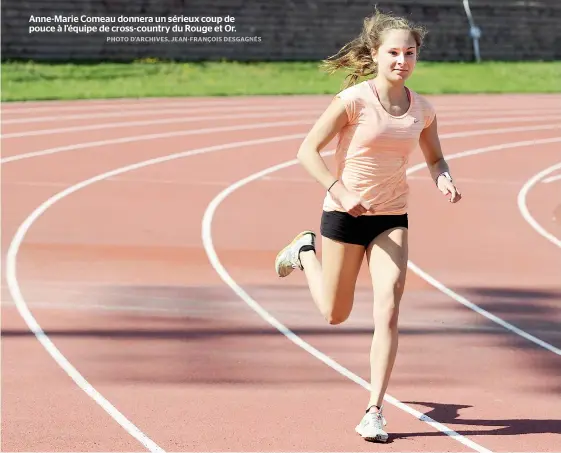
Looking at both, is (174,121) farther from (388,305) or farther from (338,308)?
(388,305)

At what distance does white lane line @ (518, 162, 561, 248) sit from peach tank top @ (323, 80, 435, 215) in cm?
597

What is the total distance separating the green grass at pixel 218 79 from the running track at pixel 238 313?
8.05 m

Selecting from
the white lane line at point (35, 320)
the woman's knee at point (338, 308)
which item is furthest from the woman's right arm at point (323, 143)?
the white lane line at point (35, 320)

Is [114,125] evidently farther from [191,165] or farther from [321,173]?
[321,173]

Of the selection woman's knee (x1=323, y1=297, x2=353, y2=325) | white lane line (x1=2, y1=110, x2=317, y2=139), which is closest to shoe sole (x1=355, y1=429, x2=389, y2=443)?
woman's knee (x1=323, y1=297, x2=353, y2=325)

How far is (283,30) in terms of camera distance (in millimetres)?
32719

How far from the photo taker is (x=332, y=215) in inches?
243

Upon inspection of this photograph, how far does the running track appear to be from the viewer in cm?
622

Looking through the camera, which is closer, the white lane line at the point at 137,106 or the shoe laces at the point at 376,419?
the shoe laces at the point at 376,419

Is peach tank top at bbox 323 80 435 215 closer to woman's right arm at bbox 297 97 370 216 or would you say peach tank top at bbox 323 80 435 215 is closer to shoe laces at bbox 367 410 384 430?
woman's right arm at bbox 297 97 370 216

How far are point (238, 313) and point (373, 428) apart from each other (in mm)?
2877

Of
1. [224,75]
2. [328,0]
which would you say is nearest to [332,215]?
[224,75]

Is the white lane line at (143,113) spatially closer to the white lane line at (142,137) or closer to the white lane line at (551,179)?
the white lane line at (142,137)

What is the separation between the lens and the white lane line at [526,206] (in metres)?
12.2
